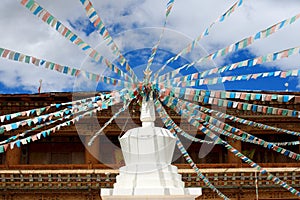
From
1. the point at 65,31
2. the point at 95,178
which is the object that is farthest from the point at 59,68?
the point at 95,178

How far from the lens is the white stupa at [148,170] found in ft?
17.7

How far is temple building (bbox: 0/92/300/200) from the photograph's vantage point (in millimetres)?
16281

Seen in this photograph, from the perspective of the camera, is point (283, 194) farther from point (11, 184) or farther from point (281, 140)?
point (11, 184)

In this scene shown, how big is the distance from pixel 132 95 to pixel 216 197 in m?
11.6

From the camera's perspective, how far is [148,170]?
5.57 meters

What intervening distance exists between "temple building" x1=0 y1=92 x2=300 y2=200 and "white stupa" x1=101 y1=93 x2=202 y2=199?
943cm

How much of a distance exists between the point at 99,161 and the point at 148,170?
1346cm

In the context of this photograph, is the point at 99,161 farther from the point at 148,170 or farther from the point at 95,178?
the point at 148,170

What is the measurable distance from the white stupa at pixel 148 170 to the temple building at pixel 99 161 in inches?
371

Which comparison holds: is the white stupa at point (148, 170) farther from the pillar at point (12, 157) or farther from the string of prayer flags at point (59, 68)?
the pillar at point (12, 157)

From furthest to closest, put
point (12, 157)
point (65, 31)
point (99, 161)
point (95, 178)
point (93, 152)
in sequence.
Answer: point (99, 161)
point (93, 152)
point (12, 157)
point (95, 178)
point (65, 31)

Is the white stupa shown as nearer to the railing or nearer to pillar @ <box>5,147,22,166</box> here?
the railing

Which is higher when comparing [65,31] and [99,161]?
[65,31]

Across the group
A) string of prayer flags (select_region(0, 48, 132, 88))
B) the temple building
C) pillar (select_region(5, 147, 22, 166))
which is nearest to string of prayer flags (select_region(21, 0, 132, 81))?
string of prayer flags (select_region(0, 48, 132, 88))
